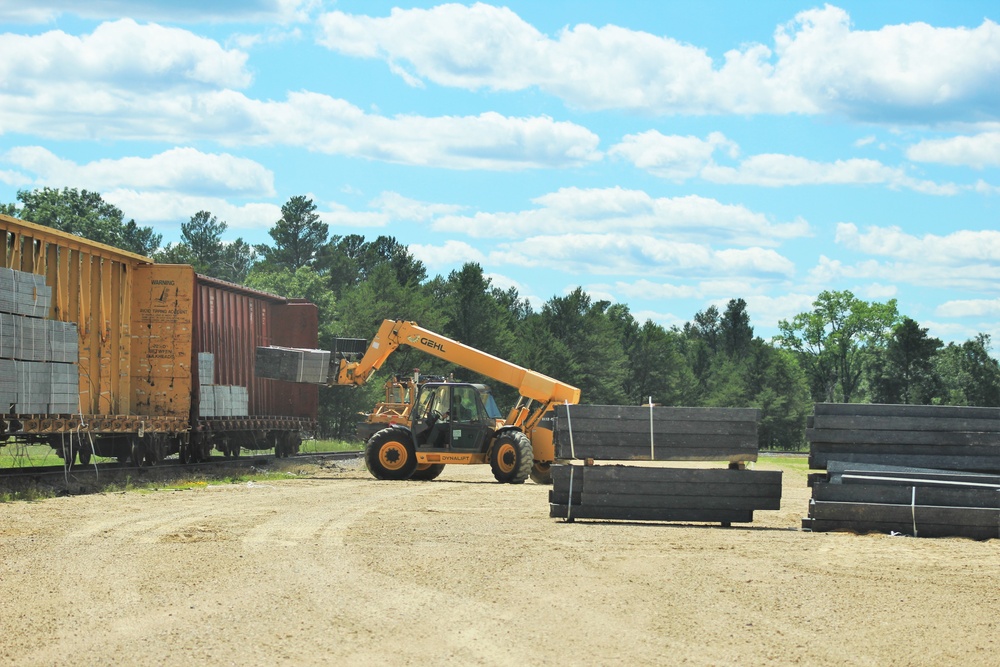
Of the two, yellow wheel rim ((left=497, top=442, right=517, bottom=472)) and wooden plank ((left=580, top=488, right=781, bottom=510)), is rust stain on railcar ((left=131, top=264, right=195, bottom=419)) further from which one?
wooden plank ((left=580, top=488, right=781, bottom=510))

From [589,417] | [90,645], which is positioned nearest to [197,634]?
[90,645]

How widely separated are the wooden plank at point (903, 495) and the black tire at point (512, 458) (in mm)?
9226

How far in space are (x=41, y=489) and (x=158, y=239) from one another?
4038 inches

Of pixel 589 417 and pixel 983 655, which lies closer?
pixel 983 655

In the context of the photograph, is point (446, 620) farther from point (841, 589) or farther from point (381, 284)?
point (381, 284)

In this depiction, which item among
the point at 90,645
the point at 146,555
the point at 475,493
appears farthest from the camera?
the point at 475,493

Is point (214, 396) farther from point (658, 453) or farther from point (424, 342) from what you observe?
point (658, 453)

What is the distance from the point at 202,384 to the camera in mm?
26312

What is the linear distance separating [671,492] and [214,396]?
13532 millimetres

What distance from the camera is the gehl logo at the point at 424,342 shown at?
27.9m

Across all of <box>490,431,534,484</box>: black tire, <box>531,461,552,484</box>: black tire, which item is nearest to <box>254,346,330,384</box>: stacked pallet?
<box>490,431,534,484</box>: black tire

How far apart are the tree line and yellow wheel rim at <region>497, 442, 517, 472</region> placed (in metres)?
17.1

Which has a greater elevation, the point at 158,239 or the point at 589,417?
the point at 158,239

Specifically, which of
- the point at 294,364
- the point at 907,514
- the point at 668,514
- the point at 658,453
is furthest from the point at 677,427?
the point at 294,364
